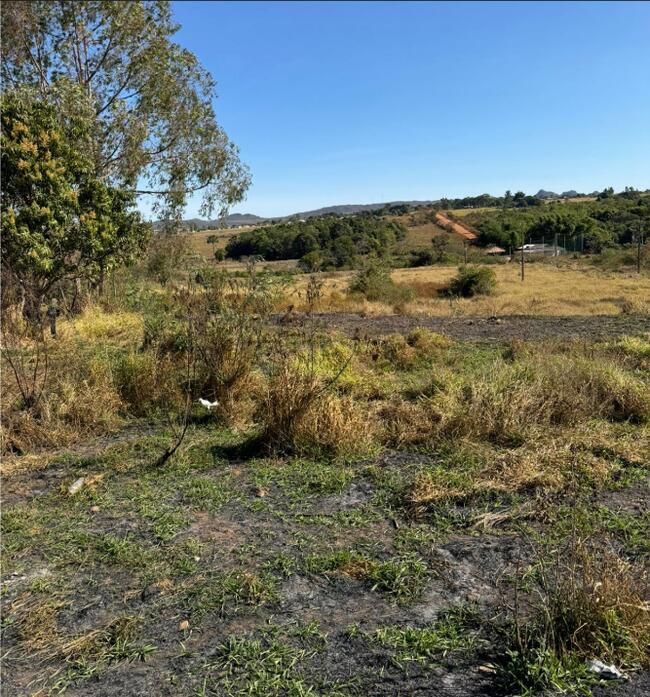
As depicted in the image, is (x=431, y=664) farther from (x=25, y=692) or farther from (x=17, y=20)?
(x=17, y=20)

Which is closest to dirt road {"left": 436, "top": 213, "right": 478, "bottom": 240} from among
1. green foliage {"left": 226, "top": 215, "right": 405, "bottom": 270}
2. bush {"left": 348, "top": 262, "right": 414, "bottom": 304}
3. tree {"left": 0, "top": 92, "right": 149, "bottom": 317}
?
green foliage {"left": 226, "top": 215, "right": 405, "bottom": 270}

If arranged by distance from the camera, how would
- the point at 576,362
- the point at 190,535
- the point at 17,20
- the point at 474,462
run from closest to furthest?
the point at 190,535
the point at 474,462
the point at 576,362
the point at 17,20

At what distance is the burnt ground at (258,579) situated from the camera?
2246 mm

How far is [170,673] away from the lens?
2258 millimetres

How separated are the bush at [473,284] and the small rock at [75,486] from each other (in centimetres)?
2066

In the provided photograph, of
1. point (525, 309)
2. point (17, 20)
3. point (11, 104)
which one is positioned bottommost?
point (525, 309)

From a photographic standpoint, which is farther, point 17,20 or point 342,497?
point 17,20

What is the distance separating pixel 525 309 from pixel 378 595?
15.4m

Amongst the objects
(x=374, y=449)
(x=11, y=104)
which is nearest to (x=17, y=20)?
(x=11, y=104)

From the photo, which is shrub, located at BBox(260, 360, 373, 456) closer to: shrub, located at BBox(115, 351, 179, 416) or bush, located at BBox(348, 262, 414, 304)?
shrub, located at BBox(115, 351, 179, 416)

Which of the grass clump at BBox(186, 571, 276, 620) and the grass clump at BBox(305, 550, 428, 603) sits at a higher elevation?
the grass clump at BBox(186, 571, 276, 620)

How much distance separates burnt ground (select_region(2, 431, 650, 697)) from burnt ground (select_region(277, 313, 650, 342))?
6039mm

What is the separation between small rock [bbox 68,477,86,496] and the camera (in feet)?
13.1

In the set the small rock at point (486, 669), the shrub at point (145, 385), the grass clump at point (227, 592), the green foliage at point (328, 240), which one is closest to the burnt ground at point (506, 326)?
the shrub at point (145, 385)
